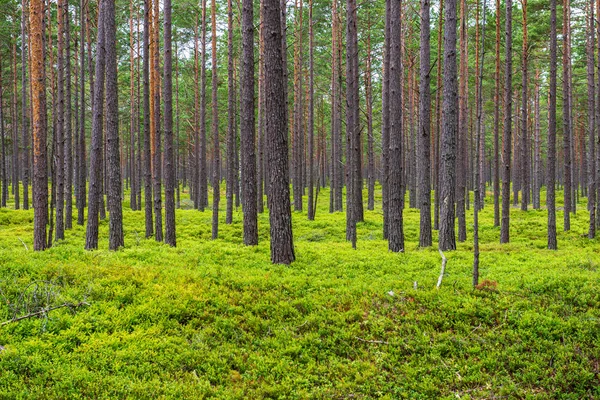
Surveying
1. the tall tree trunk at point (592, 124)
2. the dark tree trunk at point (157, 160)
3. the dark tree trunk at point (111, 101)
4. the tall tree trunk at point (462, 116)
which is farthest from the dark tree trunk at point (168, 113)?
the tall tree trunk at point (592, 124)

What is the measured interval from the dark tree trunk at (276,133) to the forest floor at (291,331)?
769mm

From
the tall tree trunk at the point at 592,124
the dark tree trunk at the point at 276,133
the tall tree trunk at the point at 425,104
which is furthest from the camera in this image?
the tall tree trunk at the point at 592,124

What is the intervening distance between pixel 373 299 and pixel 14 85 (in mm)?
31016

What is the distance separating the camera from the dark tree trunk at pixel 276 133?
796cm

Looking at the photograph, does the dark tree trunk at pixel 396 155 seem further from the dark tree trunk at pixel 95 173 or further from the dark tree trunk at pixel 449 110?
the dark tree trunk at pixel 95 173

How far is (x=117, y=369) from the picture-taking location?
4.62 meters

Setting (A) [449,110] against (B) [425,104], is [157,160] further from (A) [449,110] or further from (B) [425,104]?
(A) [449,110]

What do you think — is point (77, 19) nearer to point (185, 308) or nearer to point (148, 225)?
point (148, 225)

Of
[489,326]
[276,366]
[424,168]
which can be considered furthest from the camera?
[424,168]

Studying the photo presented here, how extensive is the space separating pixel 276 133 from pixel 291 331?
161 inches

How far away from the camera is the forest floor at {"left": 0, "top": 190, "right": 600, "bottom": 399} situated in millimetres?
4586

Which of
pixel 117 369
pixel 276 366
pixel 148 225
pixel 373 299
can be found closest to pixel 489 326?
pixel 373 299

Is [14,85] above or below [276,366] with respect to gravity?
above

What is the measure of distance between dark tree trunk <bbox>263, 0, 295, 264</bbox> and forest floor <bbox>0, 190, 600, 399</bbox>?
77cm
